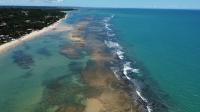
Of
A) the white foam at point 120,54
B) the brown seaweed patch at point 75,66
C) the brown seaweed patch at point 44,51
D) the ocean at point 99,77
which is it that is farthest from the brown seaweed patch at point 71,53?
the white foam at point 120,54

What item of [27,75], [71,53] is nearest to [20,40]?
[71,53]

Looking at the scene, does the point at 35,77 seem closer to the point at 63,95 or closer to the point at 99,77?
the point at 99,77

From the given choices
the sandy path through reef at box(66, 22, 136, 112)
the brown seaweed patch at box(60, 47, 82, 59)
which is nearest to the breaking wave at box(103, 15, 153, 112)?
the sandy path through reef at box(66, 22, 136, 112)

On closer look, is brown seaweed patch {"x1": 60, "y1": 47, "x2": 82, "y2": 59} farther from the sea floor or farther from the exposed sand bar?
the exposed sand bar

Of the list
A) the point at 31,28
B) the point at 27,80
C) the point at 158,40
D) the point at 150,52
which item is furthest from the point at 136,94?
the point at 31,28

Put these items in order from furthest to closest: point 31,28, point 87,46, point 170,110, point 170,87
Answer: point 31,28 < point 87,46 < point 170,87 < point 170,110

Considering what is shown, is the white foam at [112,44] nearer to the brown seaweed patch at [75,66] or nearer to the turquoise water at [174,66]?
the turquoise water at [174,66]

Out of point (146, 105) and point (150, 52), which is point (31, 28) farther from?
point (146, 105)
